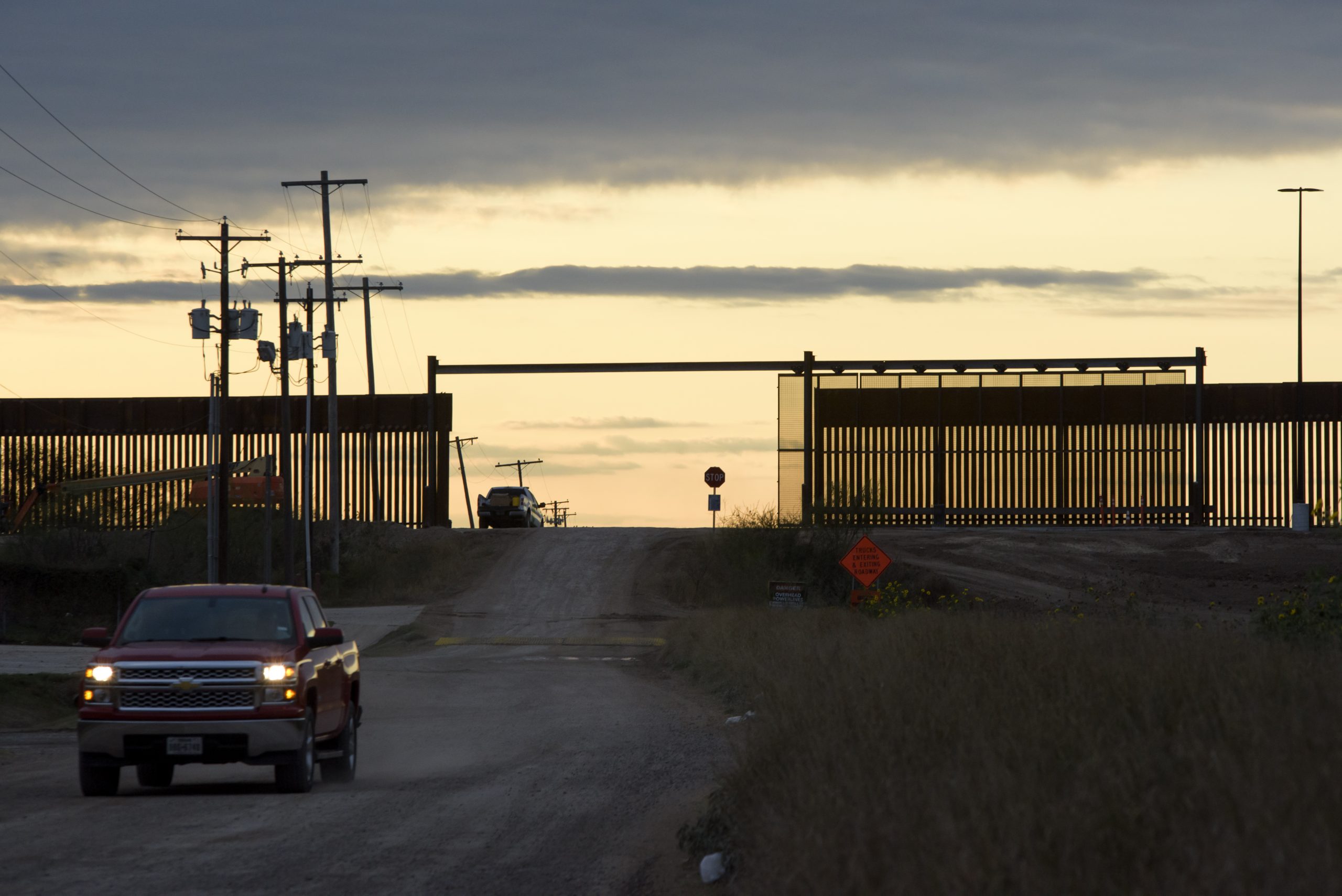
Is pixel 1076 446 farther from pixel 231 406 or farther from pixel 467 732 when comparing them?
pixel 467 732

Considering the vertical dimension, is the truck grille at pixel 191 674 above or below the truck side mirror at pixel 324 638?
below

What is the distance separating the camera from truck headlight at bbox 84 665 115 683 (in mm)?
13367

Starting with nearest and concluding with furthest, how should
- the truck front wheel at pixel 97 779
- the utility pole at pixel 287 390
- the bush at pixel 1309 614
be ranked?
the truck front wheel at pixel 97 779
the bush at pixel 1309 614
the utility pole at pixel 287 390

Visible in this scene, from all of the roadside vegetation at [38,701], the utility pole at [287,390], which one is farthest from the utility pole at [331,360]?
the roadside vegetation at [38,701]

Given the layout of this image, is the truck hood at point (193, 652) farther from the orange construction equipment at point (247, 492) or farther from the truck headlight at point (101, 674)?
the orange construction equipment at point (247, 492)

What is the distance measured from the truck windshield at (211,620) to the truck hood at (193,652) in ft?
0.60

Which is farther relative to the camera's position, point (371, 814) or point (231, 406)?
Answer: point (231, 406)

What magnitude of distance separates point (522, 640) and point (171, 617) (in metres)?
26.0

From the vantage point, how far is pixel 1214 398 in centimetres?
5819

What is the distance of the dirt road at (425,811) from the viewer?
9.53 m

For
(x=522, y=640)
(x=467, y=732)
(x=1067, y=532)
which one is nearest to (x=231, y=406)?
(x=522, y=640)

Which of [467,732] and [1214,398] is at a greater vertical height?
[1214,398]

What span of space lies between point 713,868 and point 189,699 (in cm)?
590

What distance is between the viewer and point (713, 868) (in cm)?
948
